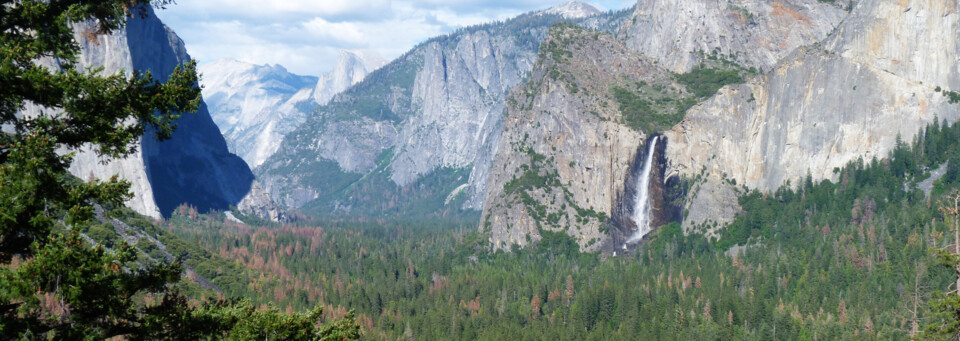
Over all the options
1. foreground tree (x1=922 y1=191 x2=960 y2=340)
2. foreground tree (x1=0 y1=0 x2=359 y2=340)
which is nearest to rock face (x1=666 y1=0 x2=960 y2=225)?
foreground tree (x1=922 y1=191 x2=960 y2=340)

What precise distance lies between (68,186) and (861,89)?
186m

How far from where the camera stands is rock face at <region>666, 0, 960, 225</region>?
173 m

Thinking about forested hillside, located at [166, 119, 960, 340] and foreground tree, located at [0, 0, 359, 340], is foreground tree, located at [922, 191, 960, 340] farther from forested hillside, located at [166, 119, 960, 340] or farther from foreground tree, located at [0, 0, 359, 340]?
forested hillside, located at [166, 119, 960, 340]

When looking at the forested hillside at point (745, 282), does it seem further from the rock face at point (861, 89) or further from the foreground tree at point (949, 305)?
the foreground tree at point (949, 305)

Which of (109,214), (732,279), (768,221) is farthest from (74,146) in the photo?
(768,221)

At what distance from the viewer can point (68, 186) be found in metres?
23.2

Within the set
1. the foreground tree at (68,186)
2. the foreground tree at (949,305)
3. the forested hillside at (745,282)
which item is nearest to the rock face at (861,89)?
the forested hillside at (745,282)

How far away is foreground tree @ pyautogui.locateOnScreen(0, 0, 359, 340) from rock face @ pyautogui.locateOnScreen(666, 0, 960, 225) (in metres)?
180

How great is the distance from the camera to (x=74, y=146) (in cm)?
2375

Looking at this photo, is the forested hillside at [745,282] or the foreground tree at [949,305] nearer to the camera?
the foreground tree at [949,305]

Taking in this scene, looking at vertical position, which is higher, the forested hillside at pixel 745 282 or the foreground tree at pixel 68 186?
the foreground tree at pixel 68 186

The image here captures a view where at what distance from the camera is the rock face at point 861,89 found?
172875 mm

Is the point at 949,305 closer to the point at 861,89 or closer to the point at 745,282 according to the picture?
the point at 745,282

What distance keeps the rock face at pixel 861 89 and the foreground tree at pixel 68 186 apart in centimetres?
18008
